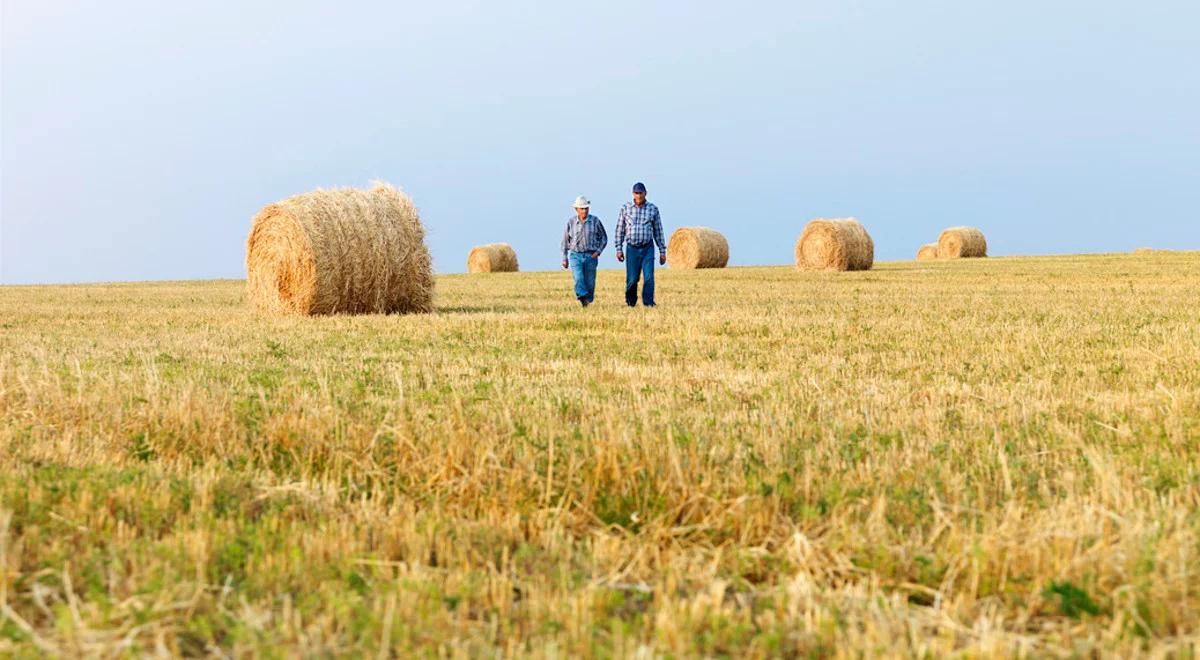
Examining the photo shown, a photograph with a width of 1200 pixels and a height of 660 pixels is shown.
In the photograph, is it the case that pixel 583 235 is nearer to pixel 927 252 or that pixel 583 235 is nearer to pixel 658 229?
pixel 658 229

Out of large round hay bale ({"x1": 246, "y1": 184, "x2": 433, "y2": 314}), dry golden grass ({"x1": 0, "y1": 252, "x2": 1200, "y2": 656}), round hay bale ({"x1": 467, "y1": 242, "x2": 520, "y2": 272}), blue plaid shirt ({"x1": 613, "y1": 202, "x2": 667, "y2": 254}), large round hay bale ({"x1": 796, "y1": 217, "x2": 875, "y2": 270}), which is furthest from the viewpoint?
round hay bale ({"x1": 467, "y1": 242, "x2": 520, "y2": 272})

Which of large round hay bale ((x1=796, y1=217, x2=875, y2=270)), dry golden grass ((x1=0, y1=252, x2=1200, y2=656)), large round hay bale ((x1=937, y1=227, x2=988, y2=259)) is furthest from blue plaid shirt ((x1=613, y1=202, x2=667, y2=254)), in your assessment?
large round hay bale ((x1=937, y1=227, x2=988, y2=259))

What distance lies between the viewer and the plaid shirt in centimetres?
1748

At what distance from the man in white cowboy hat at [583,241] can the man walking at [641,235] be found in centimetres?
40

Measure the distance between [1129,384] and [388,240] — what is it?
465 inches

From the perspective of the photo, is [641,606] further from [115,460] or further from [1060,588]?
[115,460]

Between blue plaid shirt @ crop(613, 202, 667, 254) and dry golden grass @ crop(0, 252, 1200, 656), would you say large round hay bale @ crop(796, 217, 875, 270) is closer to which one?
blue plaid shirt @ crop(613, 202, 667, 254)

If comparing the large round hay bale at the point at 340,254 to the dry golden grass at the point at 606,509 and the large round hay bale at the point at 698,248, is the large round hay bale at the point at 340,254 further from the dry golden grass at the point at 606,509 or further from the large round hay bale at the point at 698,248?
the large round hay bale at the point at 698,248

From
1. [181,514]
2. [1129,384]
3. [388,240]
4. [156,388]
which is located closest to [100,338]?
[388,240]

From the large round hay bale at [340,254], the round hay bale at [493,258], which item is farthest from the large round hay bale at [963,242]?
the large round hay bale at [340,254]

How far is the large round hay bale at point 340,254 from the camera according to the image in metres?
16.3

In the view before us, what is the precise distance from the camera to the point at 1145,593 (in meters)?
3.18

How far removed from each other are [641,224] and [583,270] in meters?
1.26

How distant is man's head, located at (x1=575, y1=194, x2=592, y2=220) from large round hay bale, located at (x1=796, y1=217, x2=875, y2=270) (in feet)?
59.6
